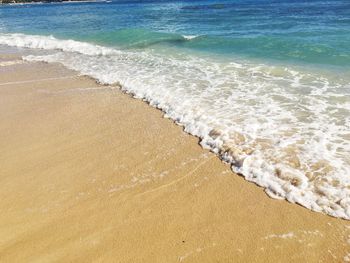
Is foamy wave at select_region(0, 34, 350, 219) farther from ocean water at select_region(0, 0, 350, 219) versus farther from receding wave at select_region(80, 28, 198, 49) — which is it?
receding wave at select_region(80, 28, 198, 49)

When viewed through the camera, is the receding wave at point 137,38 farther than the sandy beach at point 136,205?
Yes

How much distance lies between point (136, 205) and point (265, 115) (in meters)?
3.87

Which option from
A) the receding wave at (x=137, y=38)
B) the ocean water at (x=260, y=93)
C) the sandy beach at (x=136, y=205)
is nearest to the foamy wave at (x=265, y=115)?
the ocean water at (x=260, y=93)

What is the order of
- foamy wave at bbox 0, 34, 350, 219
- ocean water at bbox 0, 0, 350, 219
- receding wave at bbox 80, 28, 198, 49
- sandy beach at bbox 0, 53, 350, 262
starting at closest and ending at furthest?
sandy beach at bbox 0, 53, 350, 262
foamy wave at bbox 0, 34, 350, 219
ocean water at bbox 0, 0, 350, 219
receding wave at bbox 80, 28, 198, 49

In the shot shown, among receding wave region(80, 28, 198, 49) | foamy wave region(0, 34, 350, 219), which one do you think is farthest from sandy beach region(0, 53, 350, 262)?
receding wave region(80, 28, 198, 49)

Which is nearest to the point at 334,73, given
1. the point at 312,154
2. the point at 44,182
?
the point at 312,154

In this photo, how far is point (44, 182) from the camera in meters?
5.77

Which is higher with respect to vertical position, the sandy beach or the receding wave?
the sandy beach

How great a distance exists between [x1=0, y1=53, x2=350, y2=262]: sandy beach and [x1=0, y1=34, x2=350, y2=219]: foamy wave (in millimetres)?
340

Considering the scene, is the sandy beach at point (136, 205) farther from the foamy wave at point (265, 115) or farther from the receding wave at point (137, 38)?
the receding wave at point (137, 38)

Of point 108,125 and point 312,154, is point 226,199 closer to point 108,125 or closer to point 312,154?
point 312,154

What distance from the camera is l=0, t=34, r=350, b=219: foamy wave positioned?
5.33 meters

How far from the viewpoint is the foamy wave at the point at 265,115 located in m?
5.33

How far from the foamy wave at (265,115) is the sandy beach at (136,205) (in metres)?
0.34
